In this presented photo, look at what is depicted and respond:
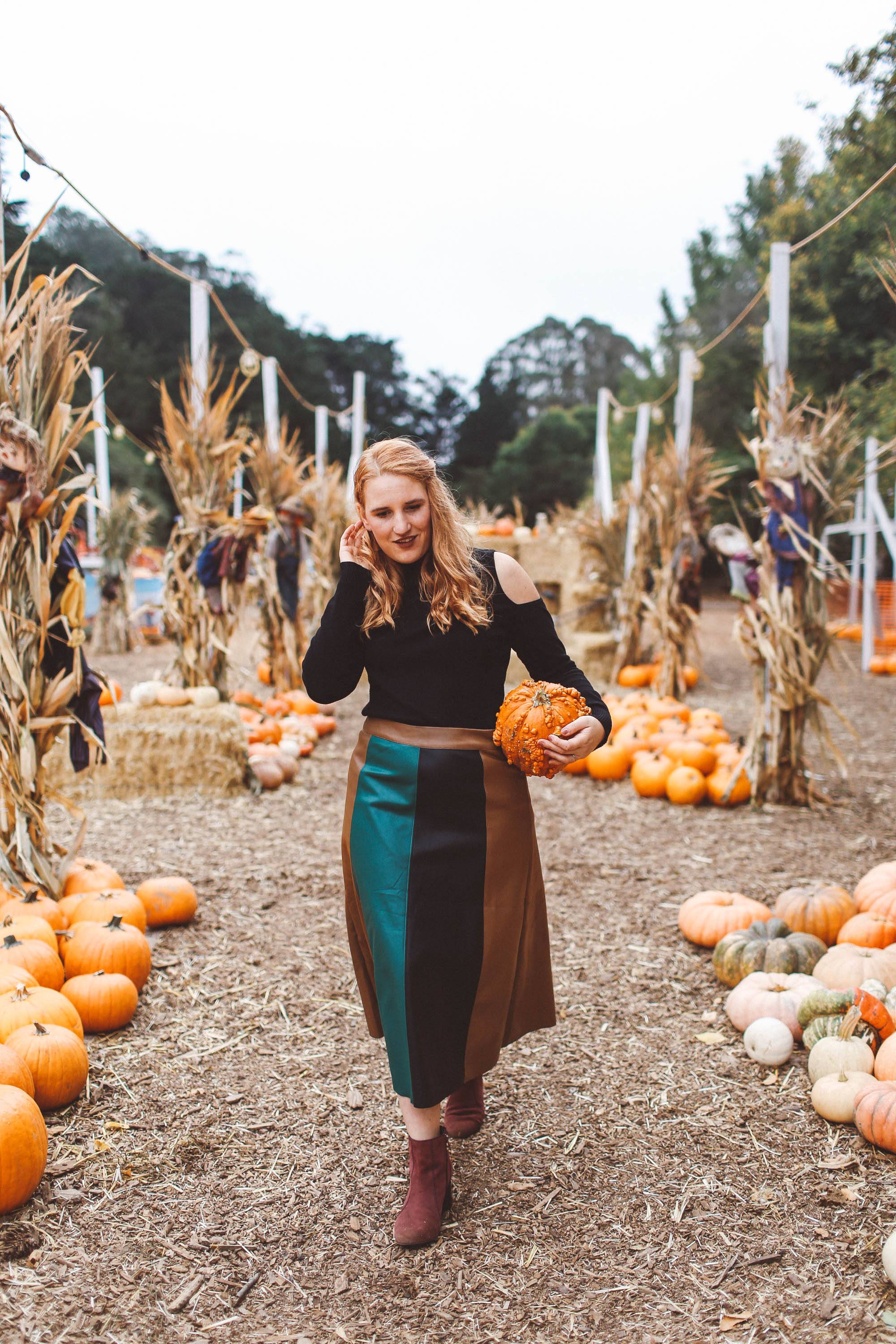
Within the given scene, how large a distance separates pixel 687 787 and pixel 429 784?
13.5ft

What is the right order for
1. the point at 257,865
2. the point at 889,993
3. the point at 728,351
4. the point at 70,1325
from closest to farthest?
the point at 70,1325 < the point at 889,993 < the point at 257,865 < the point at 728,351

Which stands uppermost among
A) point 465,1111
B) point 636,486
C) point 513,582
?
point 636,486

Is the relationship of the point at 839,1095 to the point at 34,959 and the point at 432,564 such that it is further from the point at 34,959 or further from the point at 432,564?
the point at 34,959

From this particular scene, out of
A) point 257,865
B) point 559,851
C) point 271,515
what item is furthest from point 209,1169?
point 271,515

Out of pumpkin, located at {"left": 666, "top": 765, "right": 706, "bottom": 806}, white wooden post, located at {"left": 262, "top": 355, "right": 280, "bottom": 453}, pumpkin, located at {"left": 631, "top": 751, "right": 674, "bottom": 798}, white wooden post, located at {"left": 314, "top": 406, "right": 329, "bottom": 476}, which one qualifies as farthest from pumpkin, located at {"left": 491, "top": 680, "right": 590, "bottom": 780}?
white wooden post, located at {"left": 314, "top": 406, "right": 329, "bottom": 476}

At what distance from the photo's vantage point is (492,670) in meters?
2.25

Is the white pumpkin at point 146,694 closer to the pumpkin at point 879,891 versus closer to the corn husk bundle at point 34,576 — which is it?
the corn husk bundle at point 34,576

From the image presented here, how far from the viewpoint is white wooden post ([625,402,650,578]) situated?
9.76m

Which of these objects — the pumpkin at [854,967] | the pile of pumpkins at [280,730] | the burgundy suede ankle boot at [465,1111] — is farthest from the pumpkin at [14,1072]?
the pile of pumpkins at [280,730]

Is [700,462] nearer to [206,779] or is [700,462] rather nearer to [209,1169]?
[206,779]

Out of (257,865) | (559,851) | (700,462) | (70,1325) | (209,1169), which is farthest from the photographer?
(700,462)

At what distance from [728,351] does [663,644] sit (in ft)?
60.9

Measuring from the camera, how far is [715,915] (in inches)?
150

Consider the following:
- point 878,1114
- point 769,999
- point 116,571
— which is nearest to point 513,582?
point 878,1114
